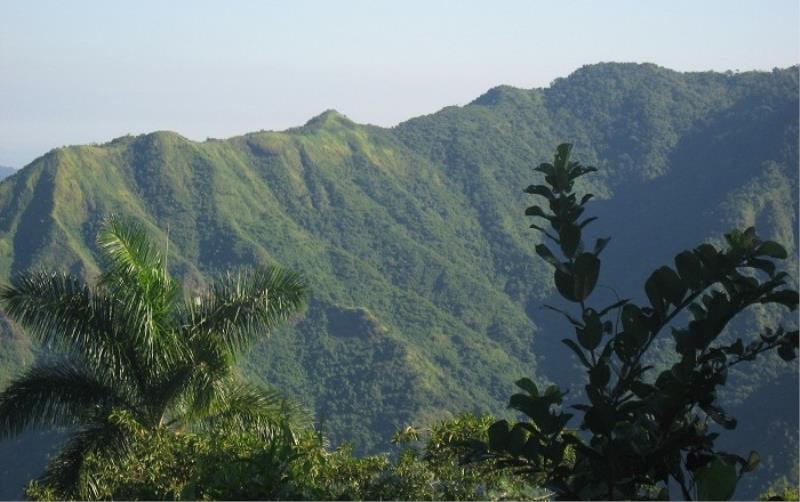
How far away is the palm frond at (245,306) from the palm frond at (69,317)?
0.77m

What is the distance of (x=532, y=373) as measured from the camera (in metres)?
78.3

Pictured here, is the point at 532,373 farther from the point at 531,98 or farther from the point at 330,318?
the point at 531,98

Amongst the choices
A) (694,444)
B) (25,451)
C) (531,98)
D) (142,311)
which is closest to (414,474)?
(142,311)

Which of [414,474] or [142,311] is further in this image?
[142,311]

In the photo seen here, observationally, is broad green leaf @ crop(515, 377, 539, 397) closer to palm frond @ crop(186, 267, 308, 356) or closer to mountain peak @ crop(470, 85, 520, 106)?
palm frond @ crop(186, 267, 308, 356)

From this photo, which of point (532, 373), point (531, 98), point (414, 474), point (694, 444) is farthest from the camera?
point (531, 98)

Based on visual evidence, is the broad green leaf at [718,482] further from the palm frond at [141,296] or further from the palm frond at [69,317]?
the palm frond at [69,317]

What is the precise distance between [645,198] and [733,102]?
19791mm

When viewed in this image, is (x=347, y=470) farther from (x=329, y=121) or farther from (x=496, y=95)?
(x=496, y=95)

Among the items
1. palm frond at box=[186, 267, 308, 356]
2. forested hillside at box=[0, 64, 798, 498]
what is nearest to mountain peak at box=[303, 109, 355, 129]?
forested hillside at box=[0, 64, 798, 498]

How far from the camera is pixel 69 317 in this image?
10508 millimetres

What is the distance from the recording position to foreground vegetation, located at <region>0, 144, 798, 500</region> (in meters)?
3.22

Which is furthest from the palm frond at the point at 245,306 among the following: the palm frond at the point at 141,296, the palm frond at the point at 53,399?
the palm frond at the point at 53,399

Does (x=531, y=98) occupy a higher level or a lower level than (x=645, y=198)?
higher
